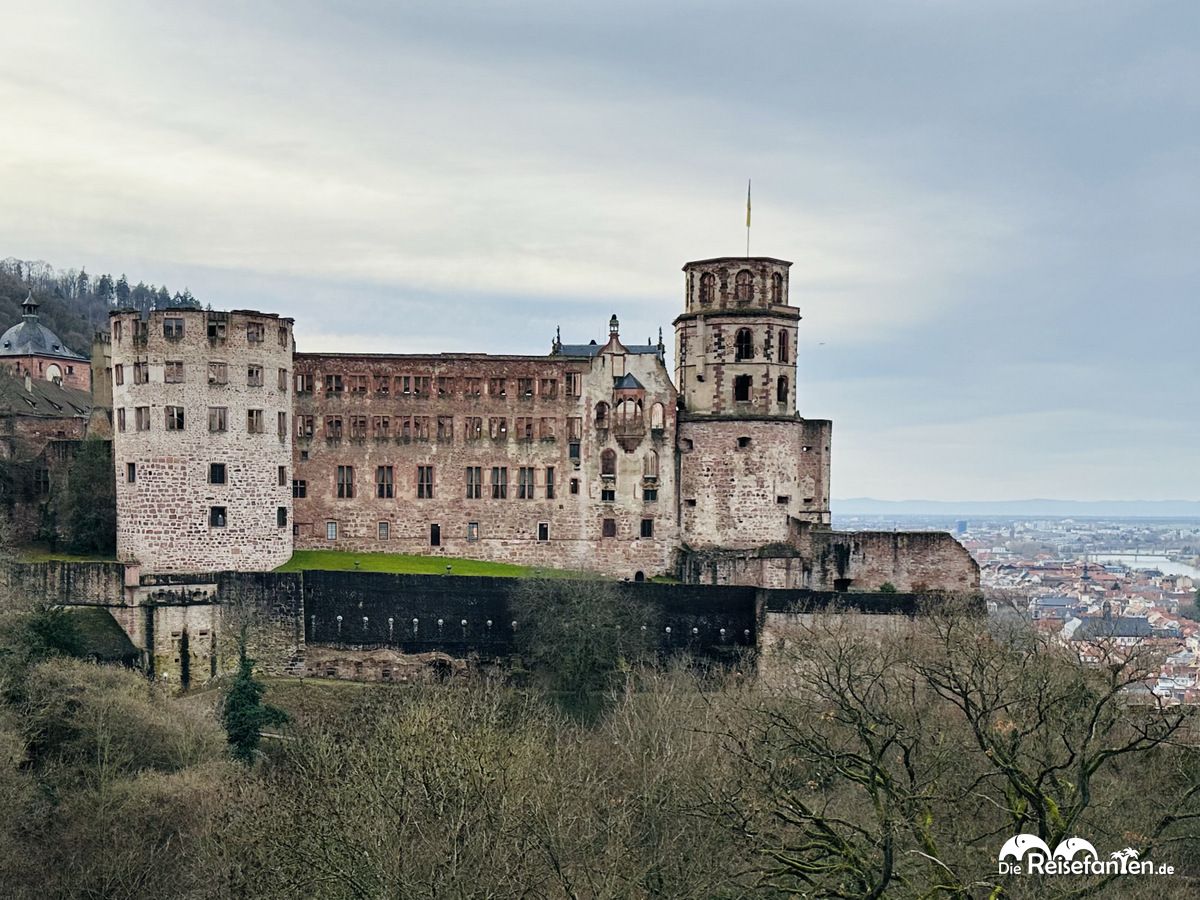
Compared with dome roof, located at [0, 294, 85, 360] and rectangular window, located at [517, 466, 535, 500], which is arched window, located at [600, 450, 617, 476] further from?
dome roof, located at [0, 294, 85, 360]

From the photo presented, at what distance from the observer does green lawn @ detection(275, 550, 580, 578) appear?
53.0 m

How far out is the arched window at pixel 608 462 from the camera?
58156mm

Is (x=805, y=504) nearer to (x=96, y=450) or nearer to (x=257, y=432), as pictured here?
(x=257, y=432)

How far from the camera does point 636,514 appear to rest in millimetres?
58062

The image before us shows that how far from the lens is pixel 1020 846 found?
2162 cm

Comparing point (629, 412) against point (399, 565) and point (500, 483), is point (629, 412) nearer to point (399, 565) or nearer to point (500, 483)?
point (500, 483)

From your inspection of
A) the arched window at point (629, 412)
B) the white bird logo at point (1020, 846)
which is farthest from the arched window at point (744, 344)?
the white bird logo at point (1020, 846)

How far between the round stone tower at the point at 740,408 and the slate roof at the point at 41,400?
1149 inches

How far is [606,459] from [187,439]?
60.0 ft

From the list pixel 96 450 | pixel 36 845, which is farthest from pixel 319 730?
pixel 96 450

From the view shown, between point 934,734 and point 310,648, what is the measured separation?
26.9 metres

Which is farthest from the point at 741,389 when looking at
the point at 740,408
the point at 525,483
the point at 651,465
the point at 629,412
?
the point at 525,483

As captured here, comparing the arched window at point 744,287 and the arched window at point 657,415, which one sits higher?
the arched window at point 744,287

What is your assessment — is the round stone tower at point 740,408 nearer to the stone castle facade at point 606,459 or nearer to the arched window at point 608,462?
the stone castle facade at point 606,459
